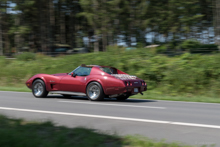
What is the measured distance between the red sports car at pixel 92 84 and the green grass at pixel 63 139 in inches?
205

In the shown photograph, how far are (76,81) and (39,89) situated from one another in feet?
6.11

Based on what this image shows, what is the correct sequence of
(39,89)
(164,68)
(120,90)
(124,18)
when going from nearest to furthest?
(120,90), (39,89), (164,68), (124,18)

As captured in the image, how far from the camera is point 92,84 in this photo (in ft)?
36.3

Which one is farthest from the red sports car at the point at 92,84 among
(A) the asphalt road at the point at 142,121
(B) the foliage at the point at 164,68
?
(B) the foliage at the point at 164,68

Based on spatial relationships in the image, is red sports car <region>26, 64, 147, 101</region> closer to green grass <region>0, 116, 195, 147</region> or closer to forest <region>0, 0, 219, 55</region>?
green grass <region>0, 116, 195, 147</region>

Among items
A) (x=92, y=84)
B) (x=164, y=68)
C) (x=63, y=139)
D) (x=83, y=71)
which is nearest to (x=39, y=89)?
(x=83, y=71)

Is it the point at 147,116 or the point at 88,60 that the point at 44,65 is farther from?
the point at 147,116

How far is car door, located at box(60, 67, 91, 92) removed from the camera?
11312mm

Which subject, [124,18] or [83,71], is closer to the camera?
[83,71]

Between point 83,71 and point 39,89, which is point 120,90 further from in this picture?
point 39,89

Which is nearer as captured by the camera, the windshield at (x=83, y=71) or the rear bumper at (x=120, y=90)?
the rear bumper at (x=120, y=90)

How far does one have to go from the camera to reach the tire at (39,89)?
12.0 meters

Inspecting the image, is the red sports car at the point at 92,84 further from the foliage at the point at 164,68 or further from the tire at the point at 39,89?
the foliage at the point at 164,68

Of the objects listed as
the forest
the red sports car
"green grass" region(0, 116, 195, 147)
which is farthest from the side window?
the forest
